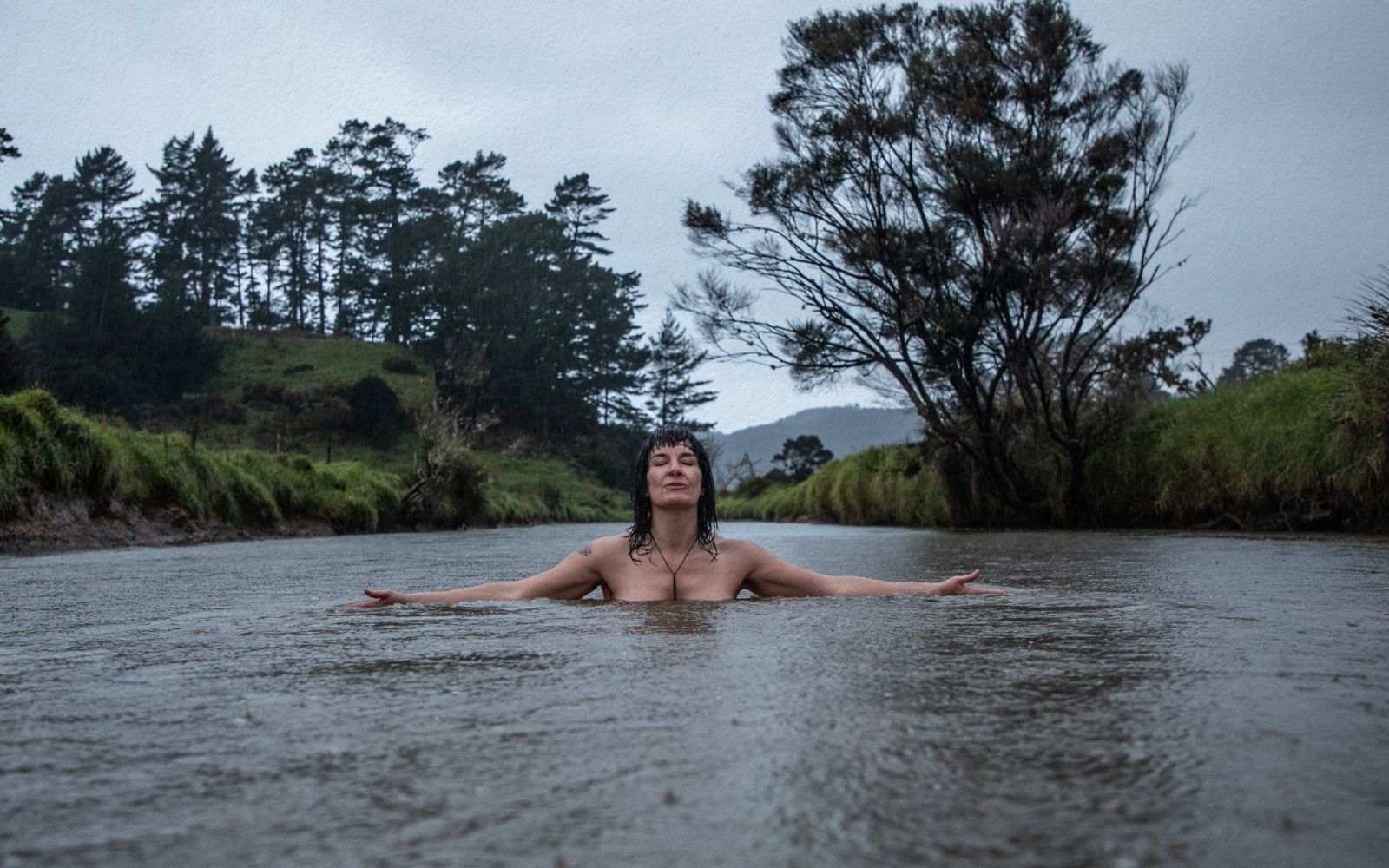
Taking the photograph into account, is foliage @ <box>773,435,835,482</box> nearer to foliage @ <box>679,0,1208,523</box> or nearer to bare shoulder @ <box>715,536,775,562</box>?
foliage @ <box>679,0,1208,523</box>

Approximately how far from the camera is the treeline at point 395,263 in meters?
56.0

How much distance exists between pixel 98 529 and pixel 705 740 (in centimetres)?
986

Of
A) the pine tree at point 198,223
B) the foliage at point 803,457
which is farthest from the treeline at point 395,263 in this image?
the foliage at point 803,457

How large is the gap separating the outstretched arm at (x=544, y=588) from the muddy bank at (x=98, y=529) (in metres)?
5.69

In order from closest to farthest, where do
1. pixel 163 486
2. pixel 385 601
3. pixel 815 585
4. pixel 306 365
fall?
1. pixel 385 601
2. pixel 815 585
3. pixel 163 486
4. pixel 306 365

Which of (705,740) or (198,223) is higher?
(198,223)

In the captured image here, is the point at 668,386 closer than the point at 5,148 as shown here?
No

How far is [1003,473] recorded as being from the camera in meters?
15.6

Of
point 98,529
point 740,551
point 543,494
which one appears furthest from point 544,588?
point 543,494

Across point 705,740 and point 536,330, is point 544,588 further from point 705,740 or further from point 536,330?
point 536,330

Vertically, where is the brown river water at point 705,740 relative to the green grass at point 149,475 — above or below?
below

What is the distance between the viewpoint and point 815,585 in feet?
13.9

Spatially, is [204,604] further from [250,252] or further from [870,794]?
[250,252]

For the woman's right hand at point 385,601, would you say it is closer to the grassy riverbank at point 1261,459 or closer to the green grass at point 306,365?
the grassy riverbank at point 1261,459
